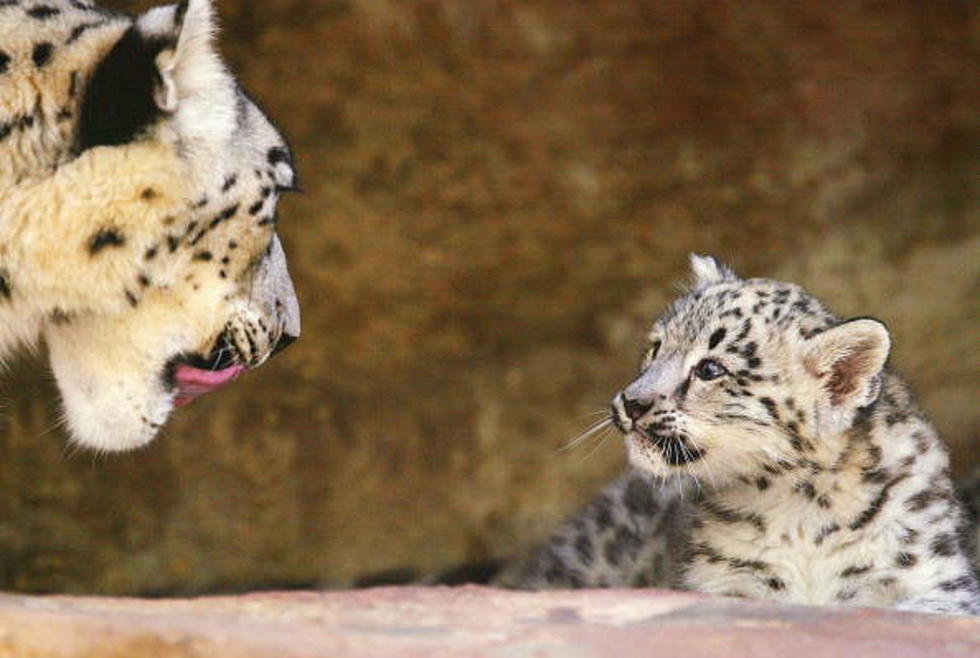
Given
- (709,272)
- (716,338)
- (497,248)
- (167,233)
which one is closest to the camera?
(167,233)

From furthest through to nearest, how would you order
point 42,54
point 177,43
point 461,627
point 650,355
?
point 650,355, point 42,54, point 177,43, point 461,627

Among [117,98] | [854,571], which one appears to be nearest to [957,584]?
[854,571]

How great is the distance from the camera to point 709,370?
4.61 metres

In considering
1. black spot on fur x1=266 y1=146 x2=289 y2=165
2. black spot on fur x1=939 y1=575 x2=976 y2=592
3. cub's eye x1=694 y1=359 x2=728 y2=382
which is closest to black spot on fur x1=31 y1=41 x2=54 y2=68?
black spot on fur x1=266 y1=146 x2=289 y2=165

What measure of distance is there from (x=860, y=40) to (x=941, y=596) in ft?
8.88

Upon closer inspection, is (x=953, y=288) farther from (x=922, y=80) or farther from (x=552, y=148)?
(x=552, y=148)

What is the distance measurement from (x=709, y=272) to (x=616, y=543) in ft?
3.26

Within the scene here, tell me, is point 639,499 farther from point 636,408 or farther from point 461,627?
point 461,627

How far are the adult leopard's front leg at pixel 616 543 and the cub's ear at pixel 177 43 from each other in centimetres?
218

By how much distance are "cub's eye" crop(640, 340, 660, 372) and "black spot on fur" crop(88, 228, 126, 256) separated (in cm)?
170

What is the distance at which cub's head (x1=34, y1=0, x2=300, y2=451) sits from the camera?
141 inches

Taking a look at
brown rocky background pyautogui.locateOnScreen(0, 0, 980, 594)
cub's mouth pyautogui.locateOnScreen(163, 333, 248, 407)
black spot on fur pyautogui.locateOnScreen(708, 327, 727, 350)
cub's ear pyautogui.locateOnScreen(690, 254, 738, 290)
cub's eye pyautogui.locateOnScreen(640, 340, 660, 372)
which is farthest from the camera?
brown rocky background pyautogui.locateOnScreen(0, 0, 980, 594)

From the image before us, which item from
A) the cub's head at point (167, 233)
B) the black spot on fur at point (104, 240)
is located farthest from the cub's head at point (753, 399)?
the black spot on fur at point (104, 240)

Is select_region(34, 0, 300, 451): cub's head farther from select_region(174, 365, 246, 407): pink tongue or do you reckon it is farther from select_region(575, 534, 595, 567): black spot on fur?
select_region(575, 534, 595, 567): black spot on fur
